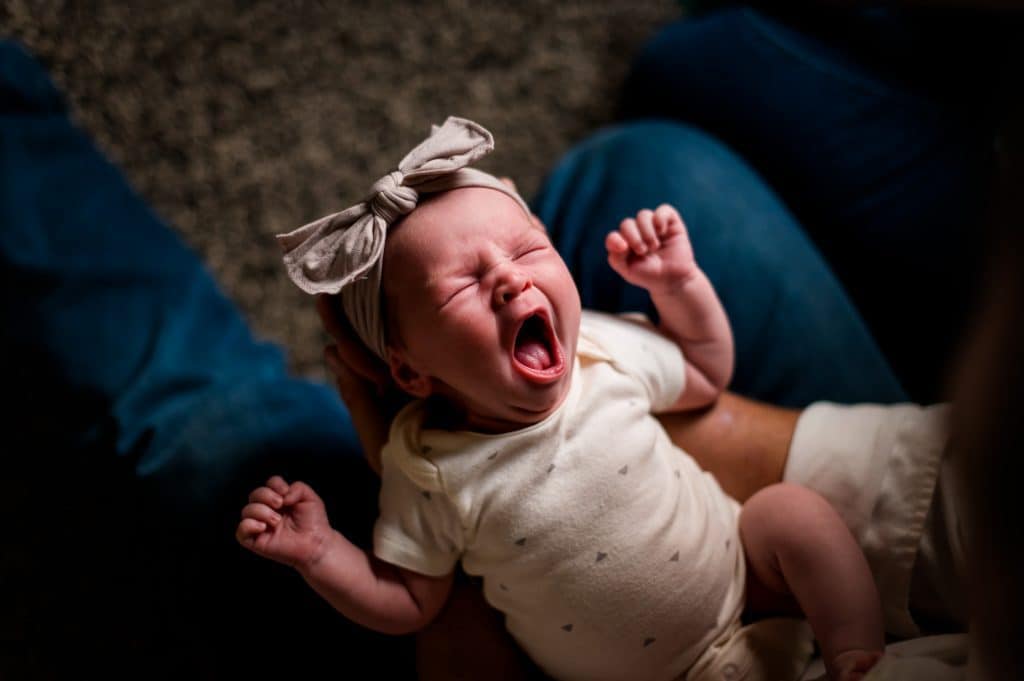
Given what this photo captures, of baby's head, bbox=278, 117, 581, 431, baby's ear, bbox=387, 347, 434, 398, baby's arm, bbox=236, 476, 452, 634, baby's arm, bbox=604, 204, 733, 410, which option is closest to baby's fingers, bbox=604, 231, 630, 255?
baby's arm, bbox=604, 204, 733, 410

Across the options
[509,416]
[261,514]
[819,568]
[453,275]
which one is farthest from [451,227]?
[819,568]

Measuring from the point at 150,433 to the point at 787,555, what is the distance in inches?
26.2

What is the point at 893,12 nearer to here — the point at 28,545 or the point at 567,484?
the point at 567,484

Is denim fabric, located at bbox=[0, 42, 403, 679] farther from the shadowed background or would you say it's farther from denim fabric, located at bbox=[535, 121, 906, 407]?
denim fabric, located at bbox=[535, 121, 906, 407]

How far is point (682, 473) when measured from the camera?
77 centimetres

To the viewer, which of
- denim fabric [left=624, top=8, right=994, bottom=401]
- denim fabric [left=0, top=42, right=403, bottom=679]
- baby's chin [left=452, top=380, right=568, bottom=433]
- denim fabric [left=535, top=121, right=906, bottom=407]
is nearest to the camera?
baby's chin [left=452, top=380, right=568, bottom=433]

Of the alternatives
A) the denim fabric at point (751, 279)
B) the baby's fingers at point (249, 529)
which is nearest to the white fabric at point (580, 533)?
the baby's fingers at point (249, 529)

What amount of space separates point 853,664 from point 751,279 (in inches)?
18.6

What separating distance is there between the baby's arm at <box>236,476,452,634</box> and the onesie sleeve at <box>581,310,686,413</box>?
266mm

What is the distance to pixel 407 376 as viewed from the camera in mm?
706

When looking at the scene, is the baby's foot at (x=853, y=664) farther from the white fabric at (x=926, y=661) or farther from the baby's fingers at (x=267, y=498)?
the baby's fingers at (x=267, y=498)

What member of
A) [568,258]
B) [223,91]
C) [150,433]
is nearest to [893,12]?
[568,258]

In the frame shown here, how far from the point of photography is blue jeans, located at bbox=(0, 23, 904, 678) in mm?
867

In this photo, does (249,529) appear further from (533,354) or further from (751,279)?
(751,279)
